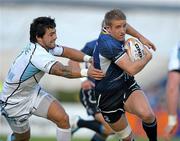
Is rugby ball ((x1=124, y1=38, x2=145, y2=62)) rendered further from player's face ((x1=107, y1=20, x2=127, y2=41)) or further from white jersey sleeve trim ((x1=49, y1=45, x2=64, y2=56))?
white jersey sleeve trim ((x1=49, y1=45, x2=64, y2=56))

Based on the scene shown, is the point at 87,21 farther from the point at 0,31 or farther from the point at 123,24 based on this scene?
the point at 123,24

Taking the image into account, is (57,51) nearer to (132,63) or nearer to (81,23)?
(132,63)

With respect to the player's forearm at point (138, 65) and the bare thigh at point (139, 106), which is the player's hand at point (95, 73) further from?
the bare thigh at point (139, 106)

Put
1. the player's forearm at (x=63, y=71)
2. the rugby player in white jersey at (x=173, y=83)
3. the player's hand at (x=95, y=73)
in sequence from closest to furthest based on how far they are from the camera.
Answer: the player's hand at (x=95, y=73) < the player's forearm at (x=63, y=71) < the rugby player in white jersey at (x=173, y=83)

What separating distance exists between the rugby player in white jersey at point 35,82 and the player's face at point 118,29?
0.80 m

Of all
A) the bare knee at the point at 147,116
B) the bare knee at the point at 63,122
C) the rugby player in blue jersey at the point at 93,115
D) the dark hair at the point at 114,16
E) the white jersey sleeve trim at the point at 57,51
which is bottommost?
the rugby player in blue jersey at the point at 93,115

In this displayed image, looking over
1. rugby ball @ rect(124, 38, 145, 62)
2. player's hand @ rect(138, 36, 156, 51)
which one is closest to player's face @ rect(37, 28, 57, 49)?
rugby ball @ rect(124, 38, 145, 62)

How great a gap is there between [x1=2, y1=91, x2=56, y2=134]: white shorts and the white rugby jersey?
12cm

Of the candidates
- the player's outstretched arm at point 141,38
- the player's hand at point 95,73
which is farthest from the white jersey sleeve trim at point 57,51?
the player's hand at point 95,73

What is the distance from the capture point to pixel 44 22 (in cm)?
1123

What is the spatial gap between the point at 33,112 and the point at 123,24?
6.01 ft

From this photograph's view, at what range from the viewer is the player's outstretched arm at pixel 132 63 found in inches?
429

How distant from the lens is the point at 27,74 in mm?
11258

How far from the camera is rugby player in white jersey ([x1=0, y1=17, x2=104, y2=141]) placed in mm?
10961
